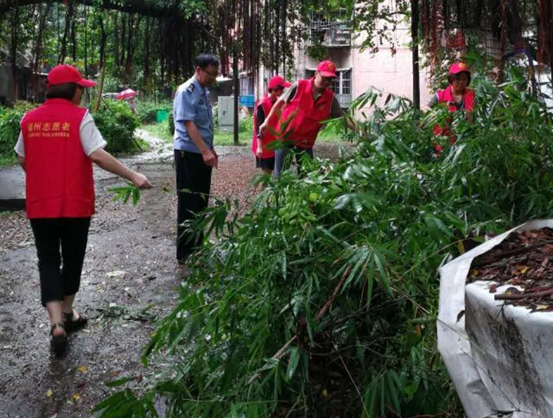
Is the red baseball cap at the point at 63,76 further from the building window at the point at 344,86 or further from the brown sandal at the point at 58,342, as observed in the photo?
the building window at the point at 344,86

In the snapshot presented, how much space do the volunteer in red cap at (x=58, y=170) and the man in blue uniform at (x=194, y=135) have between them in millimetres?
1463

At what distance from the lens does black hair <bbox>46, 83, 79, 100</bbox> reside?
4543mm

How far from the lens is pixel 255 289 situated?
8.77 ft

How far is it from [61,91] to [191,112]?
159 cm

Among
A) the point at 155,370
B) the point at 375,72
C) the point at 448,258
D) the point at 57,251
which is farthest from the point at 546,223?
the point at 375,72

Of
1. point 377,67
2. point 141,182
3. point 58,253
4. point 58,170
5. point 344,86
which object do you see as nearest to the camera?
point 141,182

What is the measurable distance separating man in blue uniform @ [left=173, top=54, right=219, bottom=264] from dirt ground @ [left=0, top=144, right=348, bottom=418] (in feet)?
1.80

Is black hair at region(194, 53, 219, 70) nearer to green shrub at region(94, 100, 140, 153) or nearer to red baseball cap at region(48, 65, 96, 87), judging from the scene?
red baseball cap at region(48, 65, 96, 87)

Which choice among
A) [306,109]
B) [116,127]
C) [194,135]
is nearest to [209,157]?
[194,135]

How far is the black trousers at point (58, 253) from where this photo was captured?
451 centimetres

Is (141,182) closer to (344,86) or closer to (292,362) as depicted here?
(292,362)

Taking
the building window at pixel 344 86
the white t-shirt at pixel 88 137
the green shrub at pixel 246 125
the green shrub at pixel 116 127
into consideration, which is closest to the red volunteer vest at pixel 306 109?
the white t-shirt at pixel 88 137

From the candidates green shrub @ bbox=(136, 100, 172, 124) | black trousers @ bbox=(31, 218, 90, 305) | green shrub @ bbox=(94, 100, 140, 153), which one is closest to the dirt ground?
black trousers @ bbox=(31, 218, 90, 305)

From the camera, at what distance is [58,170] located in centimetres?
446
